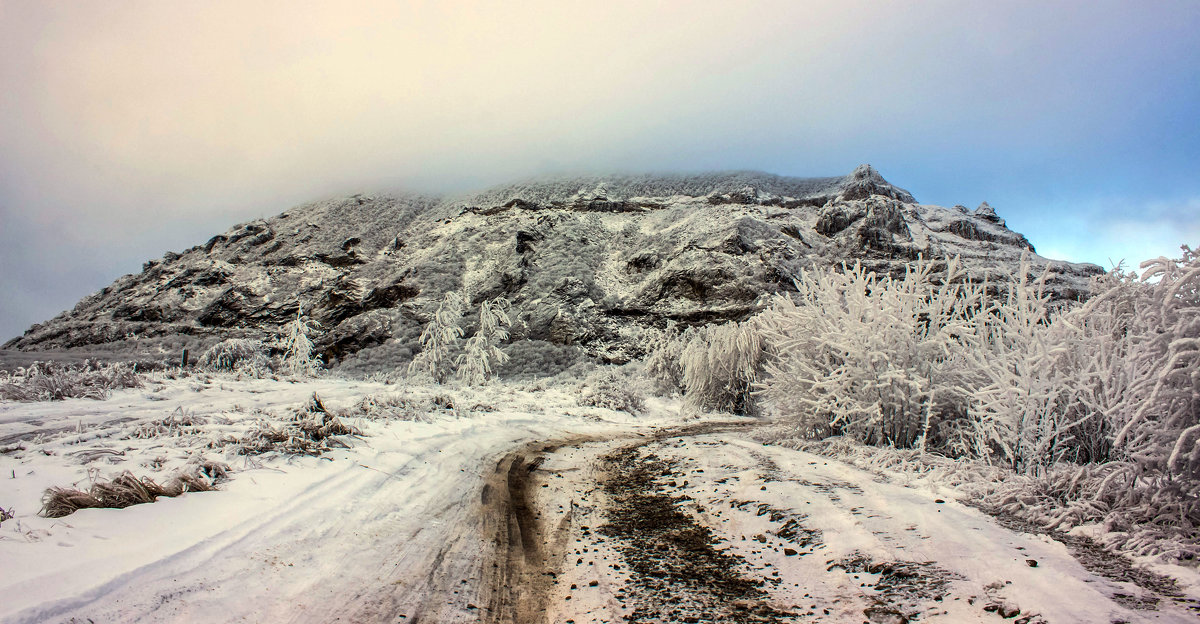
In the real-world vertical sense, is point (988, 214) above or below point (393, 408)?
above

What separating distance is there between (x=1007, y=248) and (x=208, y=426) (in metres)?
50.4

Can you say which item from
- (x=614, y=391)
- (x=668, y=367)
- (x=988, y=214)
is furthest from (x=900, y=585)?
(x=988, y=214)

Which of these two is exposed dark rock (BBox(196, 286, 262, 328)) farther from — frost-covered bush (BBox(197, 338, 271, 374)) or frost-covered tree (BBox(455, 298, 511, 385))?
frost-covered tree (BBox(455, 298, 511, 385))

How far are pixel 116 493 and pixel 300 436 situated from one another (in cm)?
242

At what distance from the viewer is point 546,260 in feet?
118

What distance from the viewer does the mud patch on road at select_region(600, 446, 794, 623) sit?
2938 millimetres

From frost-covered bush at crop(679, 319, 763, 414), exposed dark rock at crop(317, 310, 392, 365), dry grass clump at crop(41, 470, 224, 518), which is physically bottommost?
exposed dark rock at crop(317, 310, 392, 365)

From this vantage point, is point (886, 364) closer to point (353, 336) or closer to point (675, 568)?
point (675, 568)

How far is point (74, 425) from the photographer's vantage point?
252 inches

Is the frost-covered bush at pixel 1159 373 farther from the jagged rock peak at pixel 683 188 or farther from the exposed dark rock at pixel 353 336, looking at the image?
the jagged rock peak at pixel 683 188

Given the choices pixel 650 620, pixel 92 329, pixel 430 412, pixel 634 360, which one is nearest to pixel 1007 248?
pixel 634 360

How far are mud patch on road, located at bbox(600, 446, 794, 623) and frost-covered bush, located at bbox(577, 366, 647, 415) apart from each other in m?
9.25

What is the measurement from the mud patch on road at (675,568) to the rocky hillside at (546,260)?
2296 cm

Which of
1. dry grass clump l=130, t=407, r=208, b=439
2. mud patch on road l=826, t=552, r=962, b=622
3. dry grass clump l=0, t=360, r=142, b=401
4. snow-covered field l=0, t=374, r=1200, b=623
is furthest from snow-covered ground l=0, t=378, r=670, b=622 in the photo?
mud patch on road l=826, t=552, r=962, b=622
